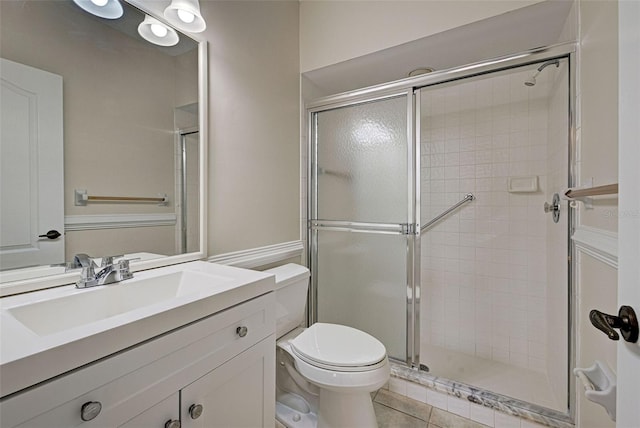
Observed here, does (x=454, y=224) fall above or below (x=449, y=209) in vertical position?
below

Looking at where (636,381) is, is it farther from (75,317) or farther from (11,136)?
(11,136)

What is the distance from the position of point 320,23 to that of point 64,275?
197cm

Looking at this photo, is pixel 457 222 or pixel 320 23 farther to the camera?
pixel 457 222

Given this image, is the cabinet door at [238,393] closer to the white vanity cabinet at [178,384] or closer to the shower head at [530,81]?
the white vanity cabinet at [178,384]

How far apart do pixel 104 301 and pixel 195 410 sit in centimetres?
45

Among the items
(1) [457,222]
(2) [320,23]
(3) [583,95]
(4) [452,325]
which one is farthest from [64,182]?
(4) [452,325]

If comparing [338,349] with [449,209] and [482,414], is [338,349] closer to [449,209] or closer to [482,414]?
[482,414]

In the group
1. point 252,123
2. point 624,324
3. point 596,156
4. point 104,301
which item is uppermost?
point 252,123

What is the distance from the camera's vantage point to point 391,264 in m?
1.83

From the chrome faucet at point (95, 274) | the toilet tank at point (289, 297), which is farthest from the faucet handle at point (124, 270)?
the toilet tank at point (289, 297)

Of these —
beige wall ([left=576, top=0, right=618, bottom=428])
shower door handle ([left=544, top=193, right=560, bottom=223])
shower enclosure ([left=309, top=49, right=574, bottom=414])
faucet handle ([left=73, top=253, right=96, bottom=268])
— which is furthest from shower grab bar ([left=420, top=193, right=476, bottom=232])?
faucet handle ([left=73, top=253, right=96, bottom=268])

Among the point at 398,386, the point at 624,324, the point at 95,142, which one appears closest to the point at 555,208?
the point at 398,386

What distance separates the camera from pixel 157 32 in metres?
1.20

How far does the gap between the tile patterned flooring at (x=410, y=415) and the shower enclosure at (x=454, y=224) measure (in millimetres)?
234
